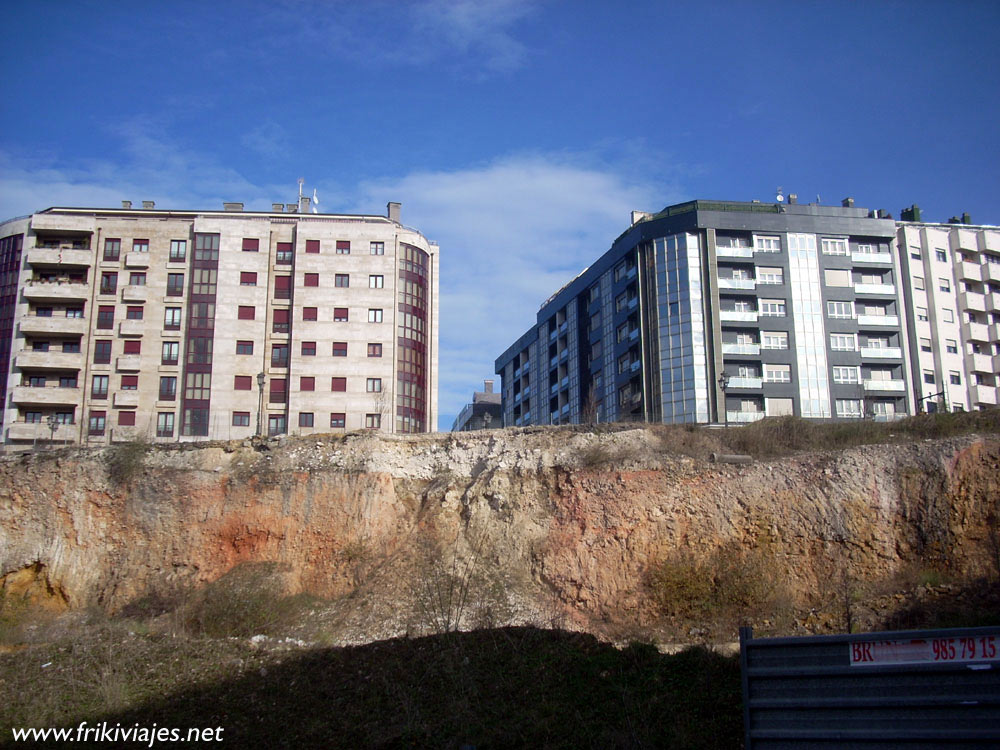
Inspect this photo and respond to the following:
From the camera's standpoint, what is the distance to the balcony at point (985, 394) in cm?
6819

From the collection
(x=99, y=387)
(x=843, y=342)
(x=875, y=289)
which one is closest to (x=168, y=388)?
(x=99, y=387)

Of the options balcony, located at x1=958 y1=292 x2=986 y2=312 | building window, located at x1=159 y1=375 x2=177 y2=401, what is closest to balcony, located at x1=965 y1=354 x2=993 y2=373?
balcony, located at x1=958 y1=292 x2=986 y2=312

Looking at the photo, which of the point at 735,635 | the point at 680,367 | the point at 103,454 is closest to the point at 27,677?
the point at 103,454

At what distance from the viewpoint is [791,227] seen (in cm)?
6347

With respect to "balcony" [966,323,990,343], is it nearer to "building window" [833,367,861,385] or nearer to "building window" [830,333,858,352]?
"building window" [830,333,858,352]

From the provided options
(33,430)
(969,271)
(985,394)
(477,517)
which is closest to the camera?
(477,517)

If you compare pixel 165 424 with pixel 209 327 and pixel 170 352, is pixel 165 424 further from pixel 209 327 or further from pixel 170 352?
pixel 209 327

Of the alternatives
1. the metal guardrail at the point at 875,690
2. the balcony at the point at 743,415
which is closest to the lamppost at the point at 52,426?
the balcony at the point at 743,415

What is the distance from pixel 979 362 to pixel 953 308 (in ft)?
15.2

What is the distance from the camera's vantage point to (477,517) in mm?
29234

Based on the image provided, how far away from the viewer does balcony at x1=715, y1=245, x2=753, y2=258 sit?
203ft

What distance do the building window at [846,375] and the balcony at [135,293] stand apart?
44961mm

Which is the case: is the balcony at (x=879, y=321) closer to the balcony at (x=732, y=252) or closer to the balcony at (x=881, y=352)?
the balcony at (x=881, y=352)

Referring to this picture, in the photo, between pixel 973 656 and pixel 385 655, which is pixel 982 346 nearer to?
pixel 385 655
